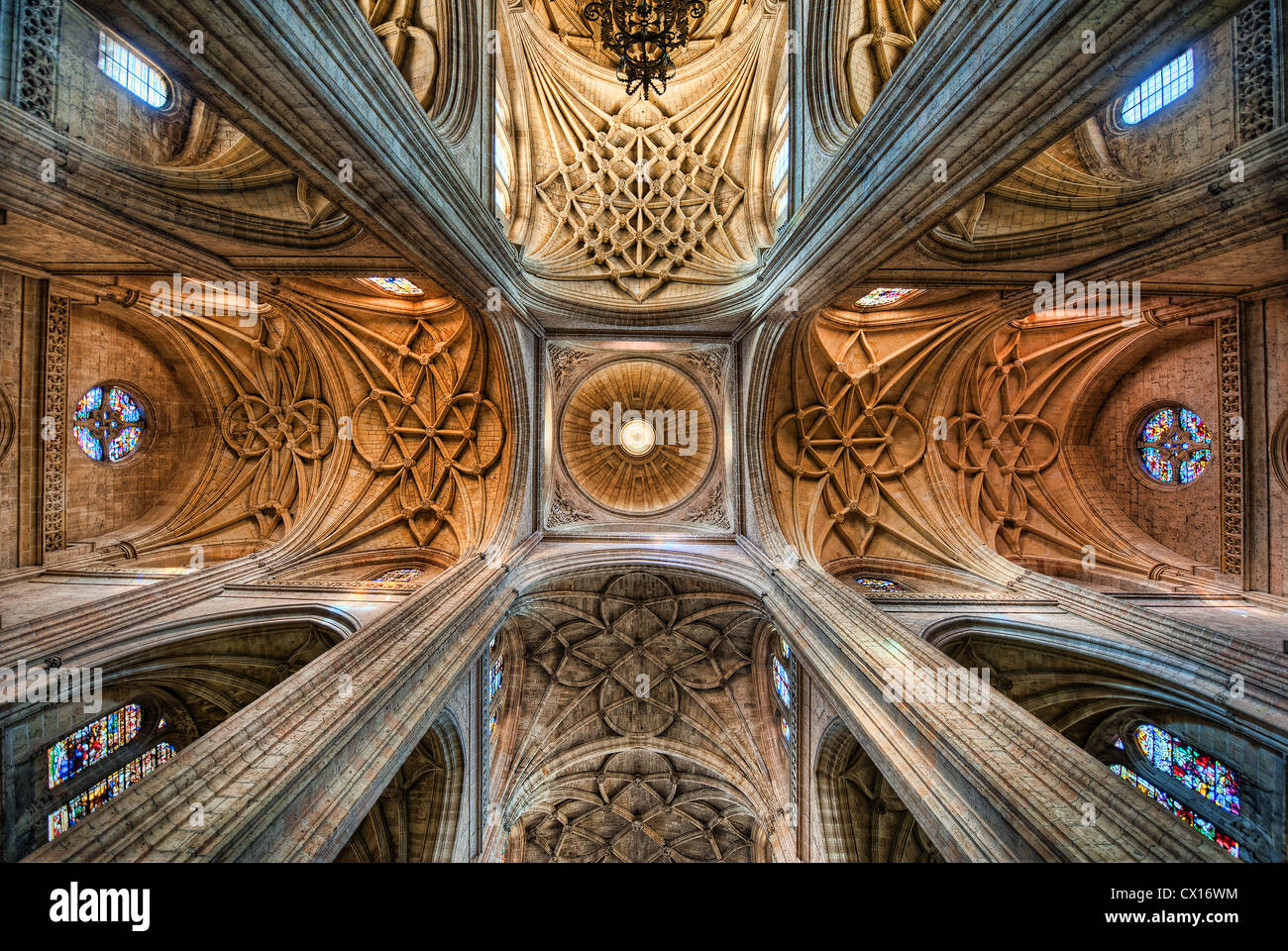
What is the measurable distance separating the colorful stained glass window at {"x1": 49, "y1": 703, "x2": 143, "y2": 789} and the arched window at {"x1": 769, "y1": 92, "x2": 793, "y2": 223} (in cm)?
1937

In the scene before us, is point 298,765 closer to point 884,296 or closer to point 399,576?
point 399,576

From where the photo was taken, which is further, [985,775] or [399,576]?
[399,576]

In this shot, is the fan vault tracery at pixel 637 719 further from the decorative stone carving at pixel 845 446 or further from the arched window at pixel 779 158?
the arched window at pixel 779 158

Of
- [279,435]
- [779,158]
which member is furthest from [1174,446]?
[279,435]

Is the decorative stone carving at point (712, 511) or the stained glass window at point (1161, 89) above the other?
the stained glass window at point (1161, 89)

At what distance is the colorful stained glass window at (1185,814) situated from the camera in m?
9.05

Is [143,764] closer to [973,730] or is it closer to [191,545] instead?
[191,545]

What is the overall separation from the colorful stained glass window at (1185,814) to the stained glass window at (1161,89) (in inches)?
426

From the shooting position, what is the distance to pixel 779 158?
1631 cm

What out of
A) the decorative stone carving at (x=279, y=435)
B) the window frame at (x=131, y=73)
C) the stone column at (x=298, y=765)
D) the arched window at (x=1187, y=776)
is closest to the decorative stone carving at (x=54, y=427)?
the decorative stone carving at (x=279, y=435)

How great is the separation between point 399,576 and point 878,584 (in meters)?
14.1

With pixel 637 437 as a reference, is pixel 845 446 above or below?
below

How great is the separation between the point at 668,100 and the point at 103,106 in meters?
15.0
